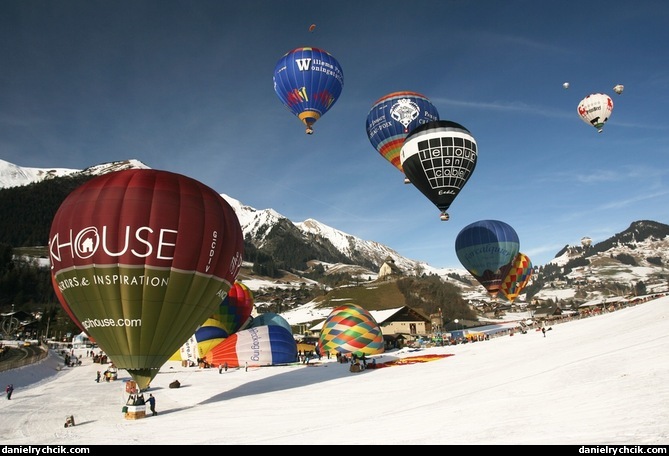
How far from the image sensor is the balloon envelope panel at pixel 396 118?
115 ft

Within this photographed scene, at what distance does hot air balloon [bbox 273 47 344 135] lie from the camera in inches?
1331

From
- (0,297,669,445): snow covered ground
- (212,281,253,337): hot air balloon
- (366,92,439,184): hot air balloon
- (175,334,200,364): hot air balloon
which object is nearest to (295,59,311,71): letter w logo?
(366,92,439,184): hot air balloon

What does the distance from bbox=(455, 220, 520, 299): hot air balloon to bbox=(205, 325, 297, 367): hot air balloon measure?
2555 centimetres

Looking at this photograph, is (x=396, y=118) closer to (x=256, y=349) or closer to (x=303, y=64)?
(x=303, y=64)

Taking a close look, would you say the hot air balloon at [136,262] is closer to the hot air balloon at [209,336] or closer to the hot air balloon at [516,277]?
the hot air balloon at [209,336]

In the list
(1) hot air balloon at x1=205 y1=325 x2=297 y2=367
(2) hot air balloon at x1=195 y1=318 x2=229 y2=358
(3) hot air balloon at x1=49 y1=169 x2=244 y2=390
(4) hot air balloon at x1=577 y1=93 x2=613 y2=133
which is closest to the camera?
(3) hot air balloon at x1=49 y1=169 x2=244 y2=390

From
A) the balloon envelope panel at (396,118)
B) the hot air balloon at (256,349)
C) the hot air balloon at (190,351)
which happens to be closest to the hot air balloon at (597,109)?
the balloon envelope panel at (396,118)

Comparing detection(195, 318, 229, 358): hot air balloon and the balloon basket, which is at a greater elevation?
detection(195, 318, 229, 358): hot air balloon

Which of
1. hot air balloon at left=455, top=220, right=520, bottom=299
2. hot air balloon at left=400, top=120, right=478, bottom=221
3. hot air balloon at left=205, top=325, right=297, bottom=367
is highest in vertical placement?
hot air balloon at left=400, top=120, right=478, bottom=221

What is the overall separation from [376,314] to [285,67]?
39381 millimetres

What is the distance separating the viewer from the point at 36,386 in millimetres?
26375

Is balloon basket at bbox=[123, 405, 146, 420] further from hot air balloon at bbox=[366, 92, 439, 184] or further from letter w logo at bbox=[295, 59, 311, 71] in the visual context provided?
letter w logo at bbox=[295, 59, 311, 71]

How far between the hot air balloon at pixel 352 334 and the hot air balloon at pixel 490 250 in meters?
17.8
